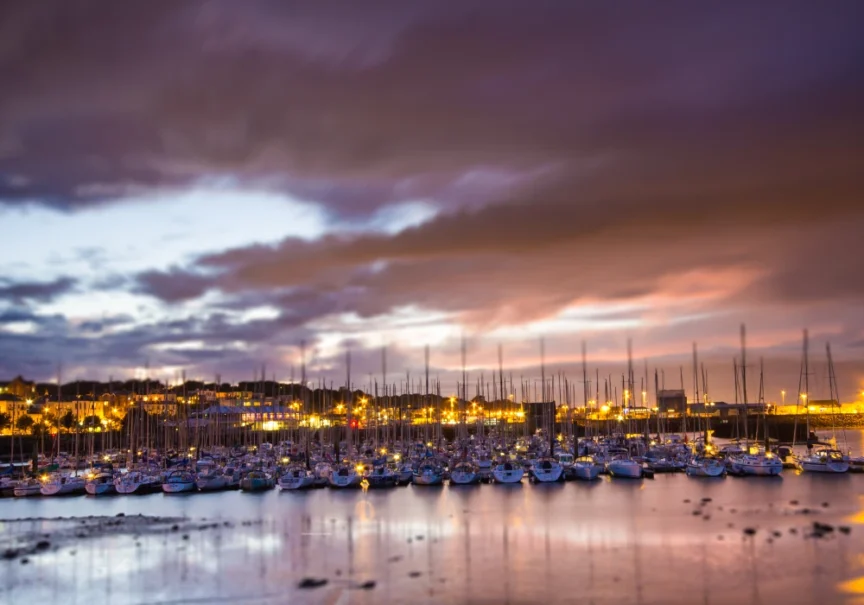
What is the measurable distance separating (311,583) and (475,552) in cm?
1133

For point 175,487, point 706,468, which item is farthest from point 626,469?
point 175,487

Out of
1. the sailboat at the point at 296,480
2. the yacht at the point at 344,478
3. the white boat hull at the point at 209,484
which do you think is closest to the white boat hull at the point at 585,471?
the yacht at the point at 344,478

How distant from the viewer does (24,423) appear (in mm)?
153500

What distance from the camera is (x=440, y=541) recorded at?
51469 millimetres

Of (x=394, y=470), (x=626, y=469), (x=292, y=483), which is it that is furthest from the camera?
(x=626, y=469)

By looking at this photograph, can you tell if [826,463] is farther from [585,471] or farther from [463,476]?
[463,476]

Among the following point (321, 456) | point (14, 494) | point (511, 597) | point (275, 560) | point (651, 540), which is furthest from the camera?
point (321, 456)

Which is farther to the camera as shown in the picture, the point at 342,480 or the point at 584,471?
the point at 584,471

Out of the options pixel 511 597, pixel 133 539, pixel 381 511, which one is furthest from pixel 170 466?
pixel 511 597

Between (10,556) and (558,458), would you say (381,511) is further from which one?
(558,458)

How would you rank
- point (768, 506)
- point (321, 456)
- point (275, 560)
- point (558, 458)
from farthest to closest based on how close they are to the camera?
point (321, 456), point (558, 458), point (768, 506), point (275, 560)

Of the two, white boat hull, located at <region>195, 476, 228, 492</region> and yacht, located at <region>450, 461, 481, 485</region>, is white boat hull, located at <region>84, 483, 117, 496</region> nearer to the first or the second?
white boat hull, located at <region>195, 476, 228, 492</region>

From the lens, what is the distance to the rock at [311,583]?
3958 cm

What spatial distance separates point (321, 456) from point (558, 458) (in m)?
29.0
